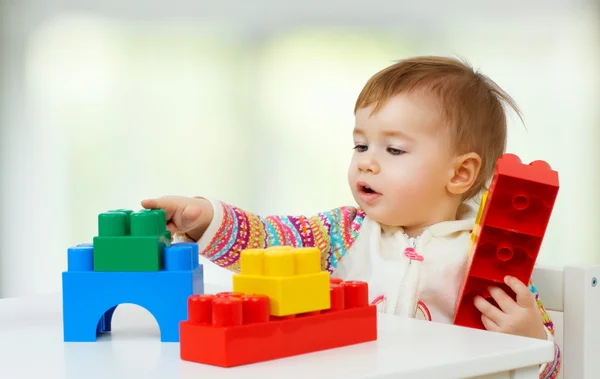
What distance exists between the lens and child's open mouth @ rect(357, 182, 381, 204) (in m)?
1.17

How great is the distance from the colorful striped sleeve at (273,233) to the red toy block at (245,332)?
0.40 metres

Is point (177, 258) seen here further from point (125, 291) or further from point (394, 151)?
point (394, 151)

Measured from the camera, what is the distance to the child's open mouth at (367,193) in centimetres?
117

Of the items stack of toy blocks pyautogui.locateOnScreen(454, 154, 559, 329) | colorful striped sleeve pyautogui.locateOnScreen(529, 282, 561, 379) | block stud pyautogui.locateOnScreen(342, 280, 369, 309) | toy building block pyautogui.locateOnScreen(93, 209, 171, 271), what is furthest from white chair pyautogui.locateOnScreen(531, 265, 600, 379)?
toy building block pyautogui.locateOnScreen(93, 209, 171, 271)

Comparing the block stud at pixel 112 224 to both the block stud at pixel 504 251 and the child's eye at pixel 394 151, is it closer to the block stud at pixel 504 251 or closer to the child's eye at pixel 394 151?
the block stud at pixel 504 251

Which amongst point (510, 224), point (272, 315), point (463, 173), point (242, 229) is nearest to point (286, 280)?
point (272, 315)

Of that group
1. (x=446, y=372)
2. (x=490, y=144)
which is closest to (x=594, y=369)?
(x=490, y=144)

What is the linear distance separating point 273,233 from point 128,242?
441 mm

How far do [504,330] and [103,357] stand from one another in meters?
0.46

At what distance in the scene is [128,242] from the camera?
75 centimetres

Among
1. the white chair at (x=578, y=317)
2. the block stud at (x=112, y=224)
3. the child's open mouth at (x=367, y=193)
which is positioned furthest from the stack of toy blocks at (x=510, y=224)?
the block stud at (x=112, y=224)

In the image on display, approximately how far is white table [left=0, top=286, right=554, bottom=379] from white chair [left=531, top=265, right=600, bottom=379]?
1.03ft

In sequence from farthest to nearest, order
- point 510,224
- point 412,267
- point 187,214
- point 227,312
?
1. point 412,267
2. point 187,214
3. point 510,224
4. point 227,312

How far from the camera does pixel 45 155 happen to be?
3.12m
